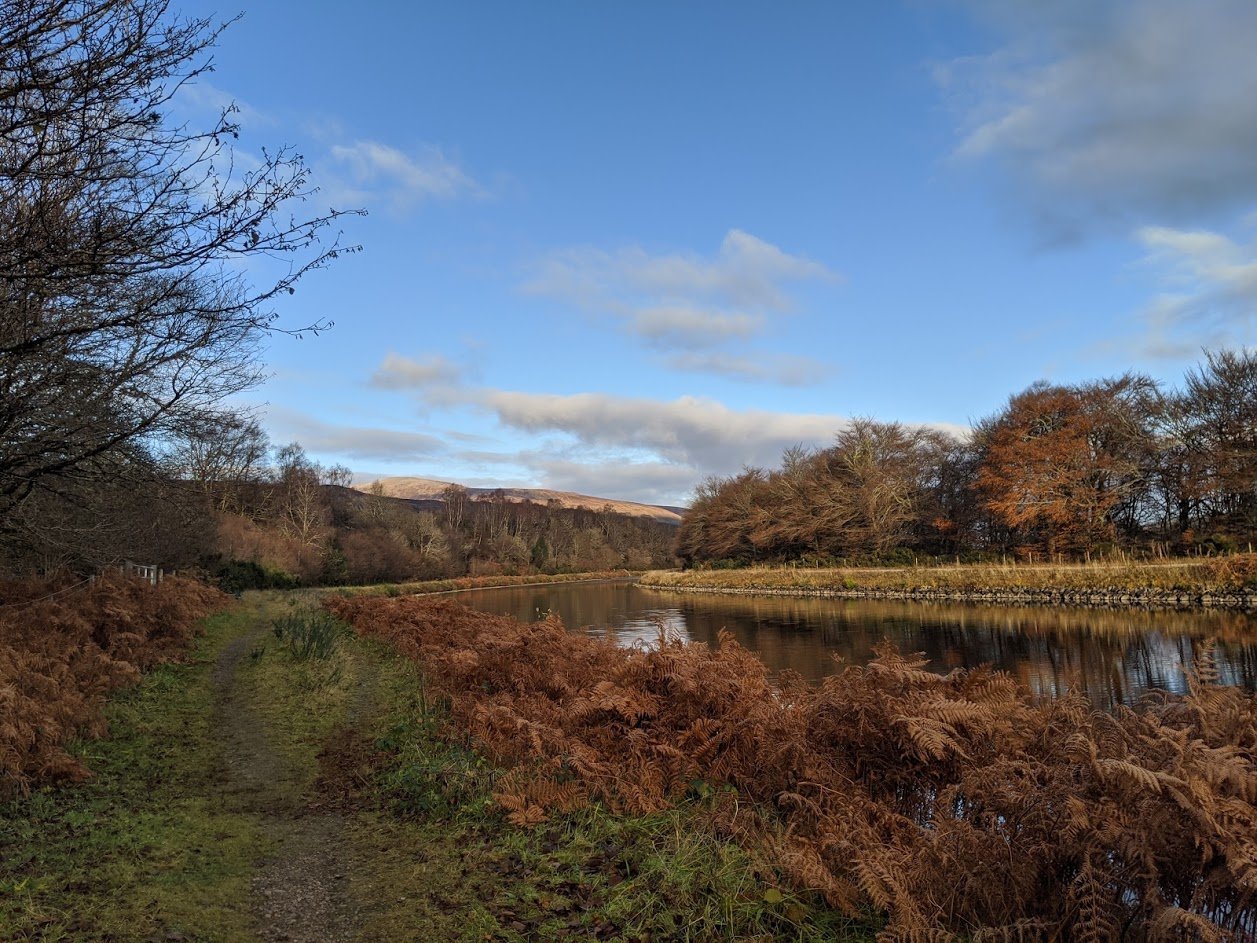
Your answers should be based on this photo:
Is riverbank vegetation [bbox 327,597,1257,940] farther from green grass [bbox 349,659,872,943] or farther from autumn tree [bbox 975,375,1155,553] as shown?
autumn tree [bbox 975,375,1155,553]

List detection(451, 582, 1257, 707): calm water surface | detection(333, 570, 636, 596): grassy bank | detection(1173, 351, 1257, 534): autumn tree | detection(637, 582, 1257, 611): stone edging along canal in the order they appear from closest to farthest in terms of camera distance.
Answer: detection(451, 582, 1257, 707): calm water surface, detection(637, 582, 1257, 611): stone edging along canal, detection(1173, 351, 1257, 534): autumn tree, detection(333, 570, 636, 596): grassy bank

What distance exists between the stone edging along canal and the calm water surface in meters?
1.60

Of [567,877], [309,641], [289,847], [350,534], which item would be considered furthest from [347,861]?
[350,534]

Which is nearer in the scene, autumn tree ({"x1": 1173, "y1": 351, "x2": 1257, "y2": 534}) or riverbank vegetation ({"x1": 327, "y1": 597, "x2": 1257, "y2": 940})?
riverbank vegetation ({"x1": 327, "y1": 597, "x2": 1257, "y2": 940})

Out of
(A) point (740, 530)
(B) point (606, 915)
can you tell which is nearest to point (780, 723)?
(B) point (606, 915)

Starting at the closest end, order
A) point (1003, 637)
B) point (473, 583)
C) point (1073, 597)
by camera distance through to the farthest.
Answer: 1. point (1003, 637)
2. point (1073, 597)
3. point (473, 583)

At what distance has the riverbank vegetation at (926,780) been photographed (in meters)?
3.12

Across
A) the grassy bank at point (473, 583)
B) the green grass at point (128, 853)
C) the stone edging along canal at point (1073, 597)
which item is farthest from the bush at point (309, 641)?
the grassy bank at point (473, 583)

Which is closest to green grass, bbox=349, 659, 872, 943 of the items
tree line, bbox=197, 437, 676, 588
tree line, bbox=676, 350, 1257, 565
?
tree line, bbox=197, 437, 676, 588

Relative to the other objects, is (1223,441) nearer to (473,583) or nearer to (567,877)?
(567,877)

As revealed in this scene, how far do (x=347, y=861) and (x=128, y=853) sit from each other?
4.46 ft

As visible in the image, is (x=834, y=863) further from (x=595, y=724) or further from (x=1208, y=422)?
(x=1208, y=422)

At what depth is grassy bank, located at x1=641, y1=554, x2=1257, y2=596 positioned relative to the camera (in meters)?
24.0

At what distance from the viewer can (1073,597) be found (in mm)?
28125
